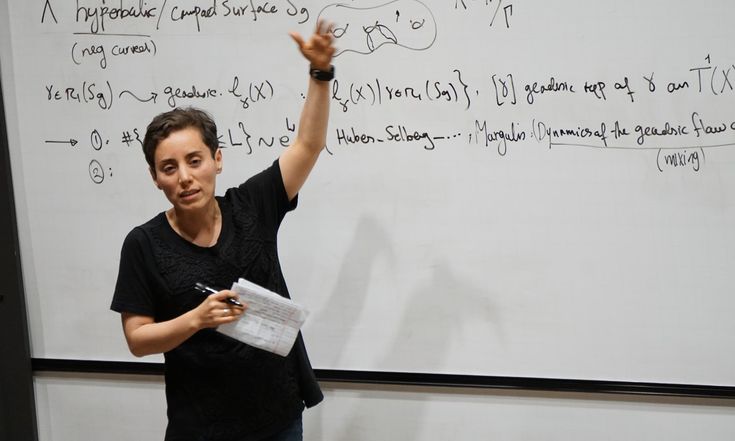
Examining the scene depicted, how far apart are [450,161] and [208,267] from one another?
26.6 inches

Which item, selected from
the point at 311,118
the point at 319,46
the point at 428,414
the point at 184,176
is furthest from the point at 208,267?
the point at 428,414

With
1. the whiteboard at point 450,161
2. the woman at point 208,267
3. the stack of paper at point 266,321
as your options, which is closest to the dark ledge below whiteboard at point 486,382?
the whiteboard at point 450,161

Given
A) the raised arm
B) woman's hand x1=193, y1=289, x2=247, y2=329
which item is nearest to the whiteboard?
the raised arm

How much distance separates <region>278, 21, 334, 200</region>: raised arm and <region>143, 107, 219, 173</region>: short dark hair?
149 millimetres

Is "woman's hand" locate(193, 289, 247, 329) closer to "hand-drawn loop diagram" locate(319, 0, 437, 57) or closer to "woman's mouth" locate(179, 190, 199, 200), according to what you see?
"woman's mouth" locate(179, 190, 199, 200)

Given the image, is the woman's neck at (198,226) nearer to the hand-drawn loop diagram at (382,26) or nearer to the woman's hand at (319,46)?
the woman's hand at (319,46)

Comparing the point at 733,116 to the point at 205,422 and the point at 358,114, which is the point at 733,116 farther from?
the point at 205,422

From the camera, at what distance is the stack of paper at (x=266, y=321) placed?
1.21m

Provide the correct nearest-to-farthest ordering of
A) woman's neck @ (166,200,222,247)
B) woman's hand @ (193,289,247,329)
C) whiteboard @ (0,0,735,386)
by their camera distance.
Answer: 1. woman's hand @ (193,289,247,329)
2. woman's neck @ (166,200,222,247)
3. whiteboard @ (0,0,735,386)

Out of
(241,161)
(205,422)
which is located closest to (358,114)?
(241,161)

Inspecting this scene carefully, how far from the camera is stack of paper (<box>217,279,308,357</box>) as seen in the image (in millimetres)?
1205

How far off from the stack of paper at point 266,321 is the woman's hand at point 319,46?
41 centimetres

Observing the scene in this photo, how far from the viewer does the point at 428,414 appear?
178 centimetres

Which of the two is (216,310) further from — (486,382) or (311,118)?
(486,382)
